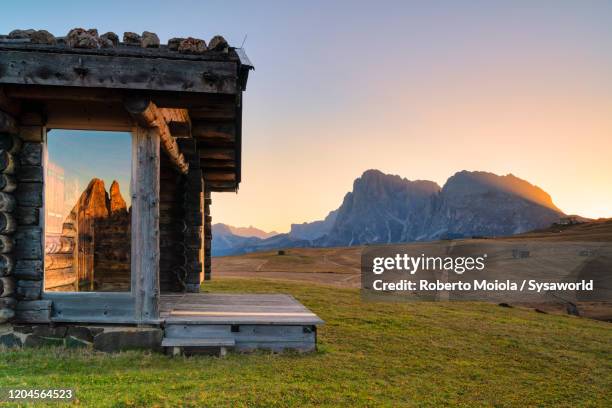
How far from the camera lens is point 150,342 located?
21.3ft

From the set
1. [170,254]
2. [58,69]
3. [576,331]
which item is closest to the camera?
[58,69]

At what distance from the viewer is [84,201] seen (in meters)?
7.32

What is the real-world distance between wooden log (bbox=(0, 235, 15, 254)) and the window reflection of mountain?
0.45 metres

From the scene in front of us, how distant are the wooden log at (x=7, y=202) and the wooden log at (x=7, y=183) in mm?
67

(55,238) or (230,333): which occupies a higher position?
(55,238)

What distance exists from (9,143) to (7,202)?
2.70 ft

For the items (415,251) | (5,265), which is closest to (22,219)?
(5,265)

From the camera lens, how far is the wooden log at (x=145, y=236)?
6.60 m

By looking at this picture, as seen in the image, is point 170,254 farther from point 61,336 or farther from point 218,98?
point 218,98

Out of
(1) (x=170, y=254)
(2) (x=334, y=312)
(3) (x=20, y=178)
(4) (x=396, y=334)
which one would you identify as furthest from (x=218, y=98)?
(2) (x=334, y=312)

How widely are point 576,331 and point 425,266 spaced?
21.5 meters

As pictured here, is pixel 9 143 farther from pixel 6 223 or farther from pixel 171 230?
pixel 171 230

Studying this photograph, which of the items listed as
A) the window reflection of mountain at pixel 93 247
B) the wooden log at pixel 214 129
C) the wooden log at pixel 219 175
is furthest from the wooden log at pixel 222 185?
the window reflection of mountain at pixel 93 247

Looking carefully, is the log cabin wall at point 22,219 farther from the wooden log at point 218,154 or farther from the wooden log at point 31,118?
the wooden log at point 218,154
